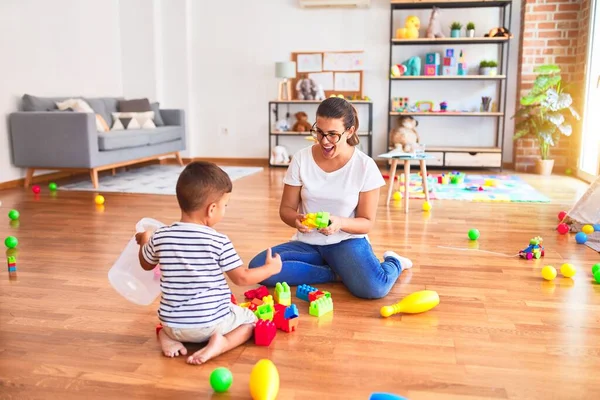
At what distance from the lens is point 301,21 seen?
7176mm

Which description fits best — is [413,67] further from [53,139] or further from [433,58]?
[53,139]

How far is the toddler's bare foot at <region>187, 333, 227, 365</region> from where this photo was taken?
1696mm

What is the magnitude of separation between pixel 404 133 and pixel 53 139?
12.6 feet

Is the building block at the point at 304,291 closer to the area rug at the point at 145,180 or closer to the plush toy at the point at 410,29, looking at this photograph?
the area rug at the point at 145,180

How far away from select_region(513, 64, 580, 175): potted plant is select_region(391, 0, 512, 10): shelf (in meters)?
0.93

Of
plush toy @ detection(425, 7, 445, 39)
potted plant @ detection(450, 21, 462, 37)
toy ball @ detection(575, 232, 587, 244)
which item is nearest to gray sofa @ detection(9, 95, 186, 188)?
plush toy @ detection(425, 7, 445, 39)

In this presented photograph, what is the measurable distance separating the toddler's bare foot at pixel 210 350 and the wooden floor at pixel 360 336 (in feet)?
0.09

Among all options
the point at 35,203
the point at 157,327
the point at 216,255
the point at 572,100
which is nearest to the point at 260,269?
the point at 216,255

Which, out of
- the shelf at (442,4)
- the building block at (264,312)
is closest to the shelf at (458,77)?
the shelf at (442,4)

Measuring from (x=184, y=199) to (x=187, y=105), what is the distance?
604cm

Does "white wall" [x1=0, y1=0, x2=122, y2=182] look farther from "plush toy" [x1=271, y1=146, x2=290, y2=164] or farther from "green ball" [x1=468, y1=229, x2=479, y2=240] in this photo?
"green ball" [x1=468, y1=229, x2=479, y2=240]

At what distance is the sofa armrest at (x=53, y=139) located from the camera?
16.9ft

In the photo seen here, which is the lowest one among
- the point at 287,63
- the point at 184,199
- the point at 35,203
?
the point at 35,203

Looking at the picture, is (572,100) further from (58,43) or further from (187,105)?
(58,43)
